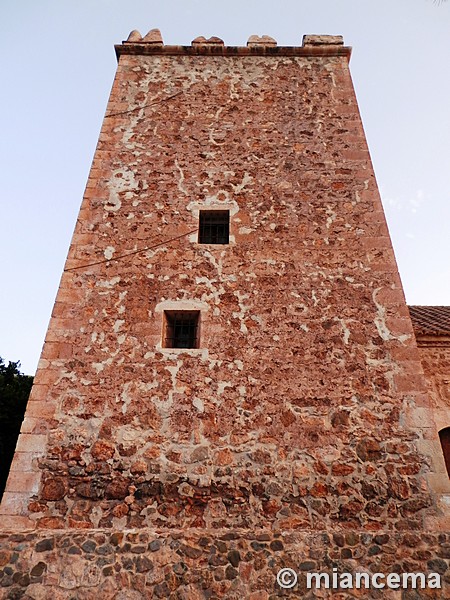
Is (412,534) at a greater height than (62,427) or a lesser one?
lesser

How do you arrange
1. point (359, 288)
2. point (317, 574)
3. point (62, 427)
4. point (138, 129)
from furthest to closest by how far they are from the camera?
point (138, 129) → point (359, 288) → point (62, 427) → point (317, 574)

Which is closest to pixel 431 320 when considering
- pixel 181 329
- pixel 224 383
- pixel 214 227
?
pixel 214 227

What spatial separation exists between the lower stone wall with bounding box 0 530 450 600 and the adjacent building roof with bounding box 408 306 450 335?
304cm

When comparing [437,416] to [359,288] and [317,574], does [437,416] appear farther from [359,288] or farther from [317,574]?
[317,574]

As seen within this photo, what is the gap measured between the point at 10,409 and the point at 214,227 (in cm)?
541

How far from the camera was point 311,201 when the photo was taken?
21.8 ft

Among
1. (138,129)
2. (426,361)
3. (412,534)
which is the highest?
(138,129)

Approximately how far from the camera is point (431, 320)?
7.62 meters

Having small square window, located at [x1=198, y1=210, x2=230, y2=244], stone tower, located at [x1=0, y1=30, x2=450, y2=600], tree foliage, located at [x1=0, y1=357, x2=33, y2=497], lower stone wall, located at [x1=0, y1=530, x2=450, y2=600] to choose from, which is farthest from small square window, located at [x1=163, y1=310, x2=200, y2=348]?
tree foliage, located at [x1=0, y1=357, x2=33, y2=497]

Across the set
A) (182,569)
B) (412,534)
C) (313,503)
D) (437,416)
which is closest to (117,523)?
(182,569)

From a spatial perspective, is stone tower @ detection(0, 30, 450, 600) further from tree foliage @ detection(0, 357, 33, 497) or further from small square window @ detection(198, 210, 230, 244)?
tree foliage @ detection(0, 357, 33, 497)

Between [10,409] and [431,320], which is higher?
[431,320]

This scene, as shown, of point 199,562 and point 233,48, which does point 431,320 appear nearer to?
point 199,562

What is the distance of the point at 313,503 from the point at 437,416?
258cm
